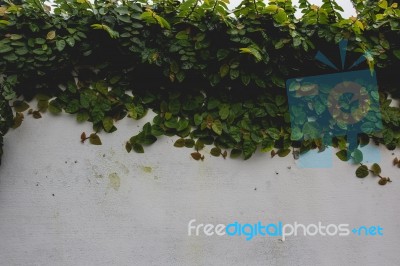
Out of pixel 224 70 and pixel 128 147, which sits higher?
pixel 224 70

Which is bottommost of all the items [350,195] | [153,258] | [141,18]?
[153,258]

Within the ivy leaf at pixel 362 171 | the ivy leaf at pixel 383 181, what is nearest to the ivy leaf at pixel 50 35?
the ivy leaf at pixel 362 171

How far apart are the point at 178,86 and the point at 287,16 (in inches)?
28.3

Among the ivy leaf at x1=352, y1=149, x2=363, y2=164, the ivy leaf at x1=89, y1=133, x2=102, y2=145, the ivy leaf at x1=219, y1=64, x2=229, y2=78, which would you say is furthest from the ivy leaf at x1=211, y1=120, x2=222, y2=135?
the ivy leaf at x1=352, y1=149, x2=363, y2=164

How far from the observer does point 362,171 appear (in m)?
2.21

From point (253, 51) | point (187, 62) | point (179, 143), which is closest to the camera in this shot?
point (253, 51)

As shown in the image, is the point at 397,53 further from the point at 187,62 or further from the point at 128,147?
the point at 128,147

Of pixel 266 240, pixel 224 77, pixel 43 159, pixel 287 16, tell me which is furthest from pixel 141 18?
pixel 266 240

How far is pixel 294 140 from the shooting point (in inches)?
85.8

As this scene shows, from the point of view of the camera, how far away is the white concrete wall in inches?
80.0

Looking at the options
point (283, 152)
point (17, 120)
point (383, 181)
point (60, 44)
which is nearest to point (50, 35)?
point (60, 44)

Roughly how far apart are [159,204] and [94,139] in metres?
0.52

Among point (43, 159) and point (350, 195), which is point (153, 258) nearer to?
point (43, 159)

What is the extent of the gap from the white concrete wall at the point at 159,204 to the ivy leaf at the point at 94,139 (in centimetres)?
3
